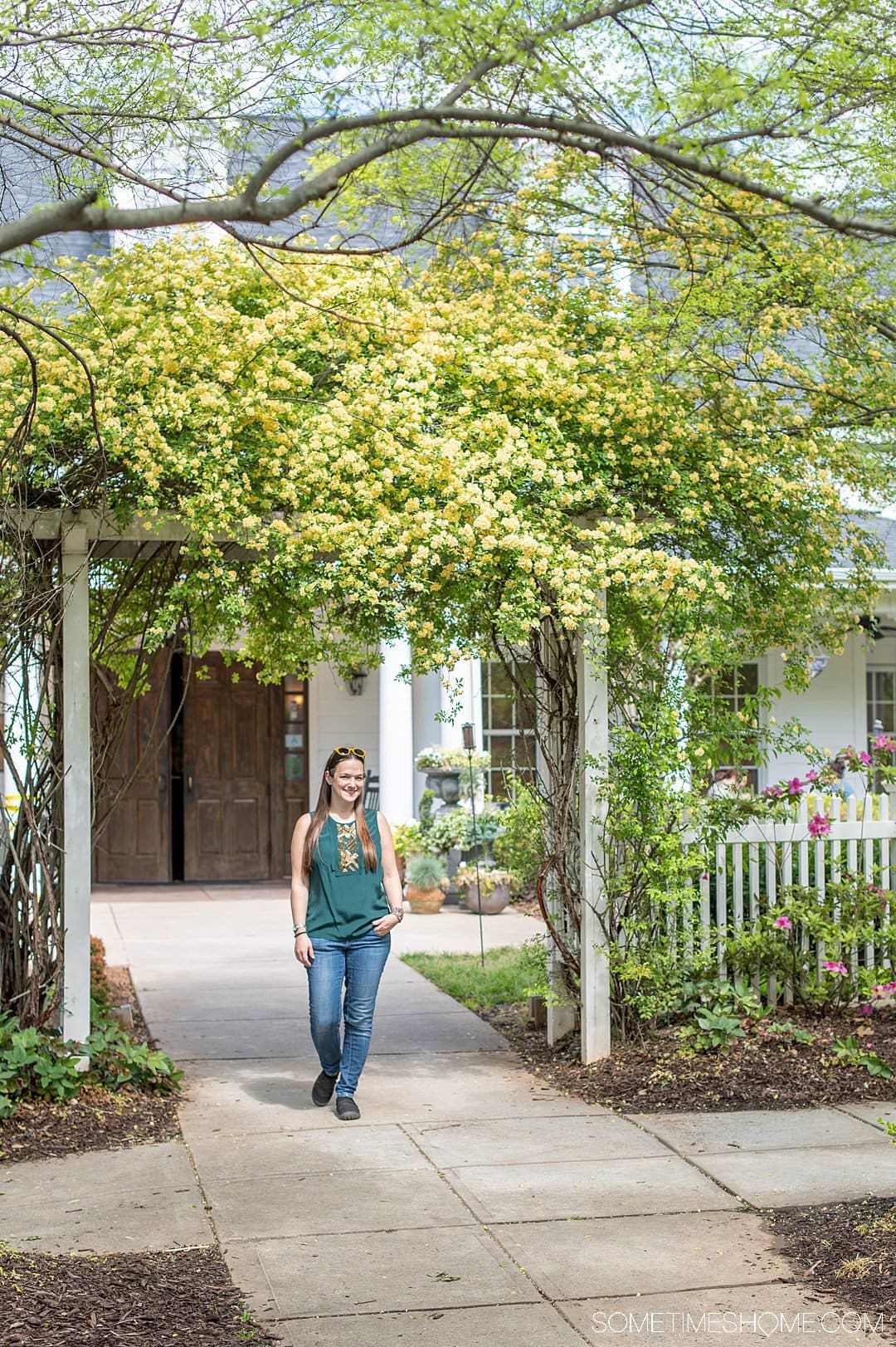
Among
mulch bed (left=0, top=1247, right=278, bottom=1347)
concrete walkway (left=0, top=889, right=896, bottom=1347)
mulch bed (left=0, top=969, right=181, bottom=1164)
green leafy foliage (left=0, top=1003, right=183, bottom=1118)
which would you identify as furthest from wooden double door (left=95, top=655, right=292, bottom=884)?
mulch bed (left=0, top=1247, right=278, bottom=1347)

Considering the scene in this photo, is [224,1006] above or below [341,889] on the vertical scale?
below

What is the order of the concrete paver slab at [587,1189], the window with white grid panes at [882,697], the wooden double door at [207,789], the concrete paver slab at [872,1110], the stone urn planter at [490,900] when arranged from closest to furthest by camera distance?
1. the concrete paver slab at [587,1189]
2. the concrete paver slab at [872,1110]
3. the stone urn planter at [490,900]
4. the wooden double door at [207,789]
5. the window with white grid panes at [882,697]

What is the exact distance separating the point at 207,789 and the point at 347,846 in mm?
9002

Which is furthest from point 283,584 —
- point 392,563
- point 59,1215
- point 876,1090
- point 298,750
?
point 298,750

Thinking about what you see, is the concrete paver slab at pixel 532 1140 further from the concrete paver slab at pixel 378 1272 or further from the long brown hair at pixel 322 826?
the long brown hair at pixel 322 826

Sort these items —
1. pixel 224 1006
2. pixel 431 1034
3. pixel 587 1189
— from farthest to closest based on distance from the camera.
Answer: pixel 224 1006 → pixel 431 1034 → pixel 587 1189

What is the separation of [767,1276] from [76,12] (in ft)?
15.8

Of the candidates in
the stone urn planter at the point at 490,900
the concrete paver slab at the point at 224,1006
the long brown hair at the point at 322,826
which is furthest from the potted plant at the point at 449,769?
the long brown hair at the point at 322,826

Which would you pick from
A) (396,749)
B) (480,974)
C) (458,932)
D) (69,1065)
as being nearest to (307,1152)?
(69,1065)

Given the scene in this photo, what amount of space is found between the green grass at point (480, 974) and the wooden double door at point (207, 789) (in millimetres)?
4892

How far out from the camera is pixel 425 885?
1290cm

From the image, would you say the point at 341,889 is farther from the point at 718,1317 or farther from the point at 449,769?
the point at 449,769

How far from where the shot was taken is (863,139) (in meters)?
7.18

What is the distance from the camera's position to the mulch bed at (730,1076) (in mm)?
6070
